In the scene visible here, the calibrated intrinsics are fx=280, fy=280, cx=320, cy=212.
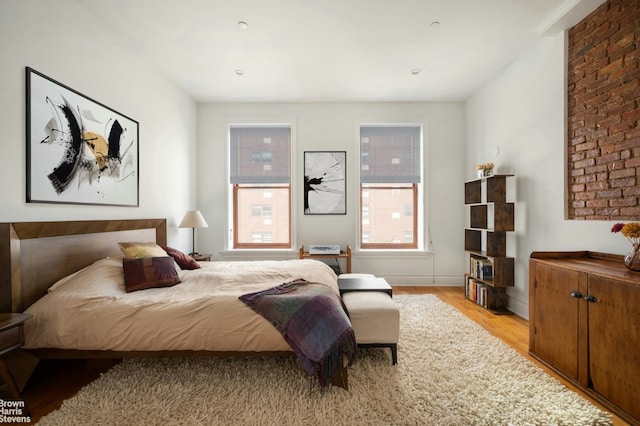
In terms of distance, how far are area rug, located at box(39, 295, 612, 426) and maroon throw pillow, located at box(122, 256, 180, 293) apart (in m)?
0.58

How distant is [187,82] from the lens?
3.75 meters

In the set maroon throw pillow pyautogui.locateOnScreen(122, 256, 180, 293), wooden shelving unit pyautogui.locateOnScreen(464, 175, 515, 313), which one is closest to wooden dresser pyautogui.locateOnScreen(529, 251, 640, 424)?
wooden shelving unit pyautogui.locateOnScreen(464, 175, 515, 313)

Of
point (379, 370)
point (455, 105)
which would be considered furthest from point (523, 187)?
point (379, 370)

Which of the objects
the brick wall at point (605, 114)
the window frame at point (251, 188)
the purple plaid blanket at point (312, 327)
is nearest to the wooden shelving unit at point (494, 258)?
the brick wall at point (605, 114)

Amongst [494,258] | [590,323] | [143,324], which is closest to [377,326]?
[590,323]

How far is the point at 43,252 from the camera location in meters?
1.98

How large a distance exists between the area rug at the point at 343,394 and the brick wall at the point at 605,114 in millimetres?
1463

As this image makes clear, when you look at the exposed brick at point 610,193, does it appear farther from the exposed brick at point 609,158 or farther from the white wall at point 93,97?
the white wall at point 93,97

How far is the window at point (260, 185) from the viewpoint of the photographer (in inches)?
177

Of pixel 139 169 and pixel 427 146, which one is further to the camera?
pixel 427 146

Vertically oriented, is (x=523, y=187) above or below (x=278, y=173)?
below

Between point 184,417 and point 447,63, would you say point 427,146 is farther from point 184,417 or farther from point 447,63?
point 184,417

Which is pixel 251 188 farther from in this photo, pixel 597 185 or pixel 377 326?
pixel 597 185

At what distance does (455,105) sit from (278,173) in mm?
3012
